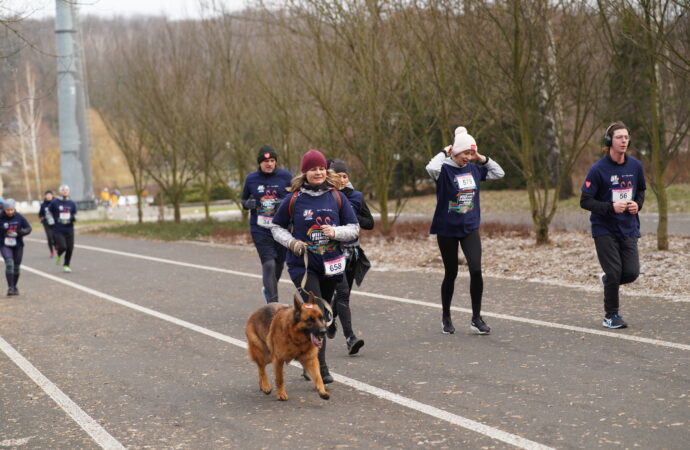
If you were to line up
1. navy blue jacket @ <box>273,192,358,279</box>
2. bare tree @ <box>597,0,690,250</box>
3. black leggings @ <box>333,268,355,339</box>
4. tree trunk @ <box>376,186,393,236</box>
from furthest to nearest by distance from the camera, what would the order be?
1. tree trunk @ <box>376,186,393,236</box>
2. bare tree @ <box>597,0,690,250</box>
3. black leggings @ <box>333,268,355,339</box>
4. navy blue jacket @ <box>273,192,358,279</box>

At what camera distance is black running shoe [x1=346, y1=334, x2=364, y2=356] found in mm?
7738

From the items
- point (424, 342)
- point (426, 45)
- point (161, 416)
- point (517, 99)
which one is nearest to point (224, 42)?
point (426, 45)

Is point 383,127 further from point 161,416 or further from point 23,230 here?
point 161,416

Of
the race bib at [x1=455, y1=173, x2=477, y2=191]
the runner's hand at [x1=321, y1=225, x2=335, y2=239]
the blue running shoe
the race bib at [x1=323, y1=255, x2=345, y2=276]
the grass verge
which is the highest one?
the race bib at [x1=455, y1=173, x2=477, y2=191]

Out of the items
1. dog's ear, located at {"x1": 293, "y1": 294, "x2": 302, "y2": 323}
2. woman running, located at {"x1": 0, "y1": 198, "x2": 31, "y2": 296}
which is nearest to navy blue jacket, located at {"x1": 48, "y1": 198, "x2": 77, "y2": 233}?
woman running, located at {"x1": 0, "y1": 198, "x2": 31, "y2": 296}

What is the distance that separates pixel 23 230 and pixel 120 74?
19620mm

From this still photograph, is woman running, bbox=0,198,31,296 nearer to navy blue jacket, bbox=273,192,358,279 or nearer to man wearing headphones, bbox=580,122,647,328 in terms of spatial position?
navy blue jacket, bbox=273,192,358,279

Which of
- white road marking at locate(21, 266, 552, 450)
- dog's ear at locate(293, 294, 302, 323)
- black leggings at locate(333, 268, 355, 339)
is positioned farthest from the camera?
black leggings at locate(333, 268, 355, 339)

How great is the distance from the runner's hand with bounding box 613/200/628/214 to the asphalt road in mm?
1164

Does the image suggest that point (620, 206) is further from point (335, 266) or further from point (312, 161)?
point (312, 161)

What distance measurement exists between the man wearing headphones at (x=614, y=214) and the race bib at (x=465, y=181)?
1.09 m

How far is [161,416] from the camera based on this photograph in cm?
615

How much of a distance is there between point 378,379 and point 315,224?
52.8 inches

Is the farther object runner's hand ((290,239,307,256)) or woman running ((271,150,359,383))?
woman running ((271,150,359,383))
